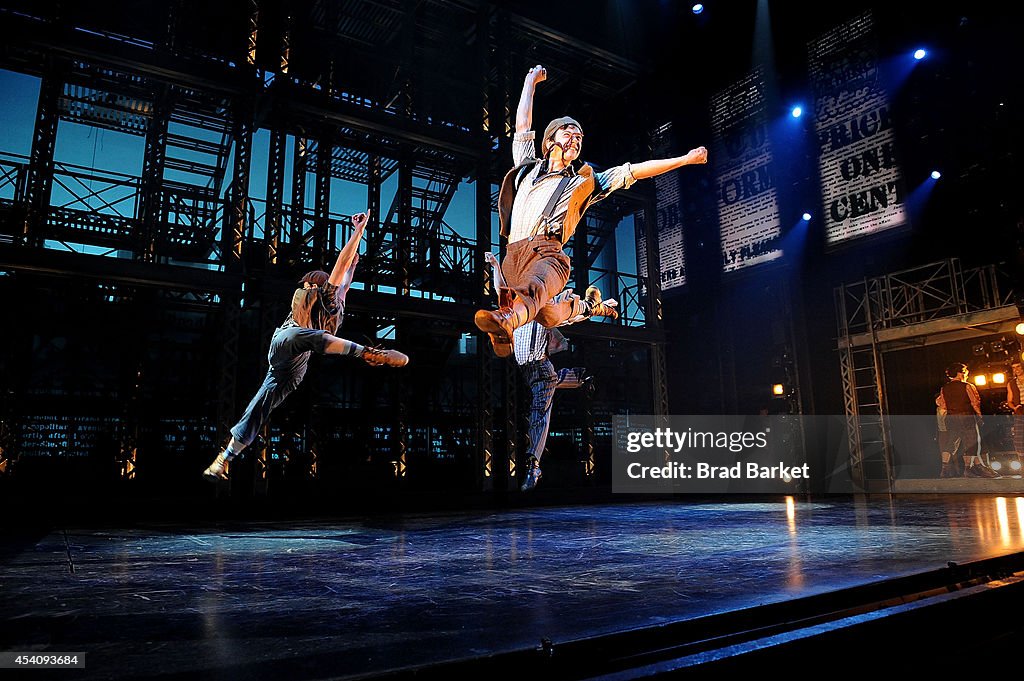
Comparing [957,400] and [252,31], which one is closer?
[252,31]

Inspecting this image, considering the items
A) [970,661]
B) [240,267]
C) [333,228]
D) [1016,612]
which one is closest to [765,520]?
[1016,612]

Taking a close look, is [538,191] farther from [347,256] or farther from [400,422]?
[400,422]

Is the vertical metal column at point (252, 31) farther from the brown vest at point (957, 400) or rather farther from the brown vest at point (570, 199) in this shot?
the brown vest at point (957, 400)

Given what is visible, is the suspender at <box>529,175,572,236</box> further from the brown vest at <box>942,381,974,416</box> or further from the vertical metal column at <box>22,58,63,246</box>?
the brown vest at <box>942,381,974,416</box>

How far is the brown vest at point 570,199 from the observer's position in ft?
13.0

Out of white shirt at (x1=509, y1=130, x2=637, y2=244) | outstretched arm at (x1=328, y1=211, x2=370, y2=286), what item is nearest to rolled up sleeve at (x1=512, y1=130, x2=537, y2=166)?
white shirt at (x1=509, y1=130, x2=637, y2=244)

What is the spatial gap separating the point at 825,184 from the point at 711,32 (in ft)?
15.0

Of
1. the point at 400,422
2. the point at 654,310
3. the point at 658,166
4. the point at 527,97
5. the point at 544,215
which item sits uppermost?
the point at 654,310

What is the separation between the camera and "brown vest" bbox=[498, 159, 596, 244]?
396cm

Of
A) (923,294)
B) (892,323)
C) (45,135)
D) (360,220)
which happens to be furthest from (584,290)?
(45,135)

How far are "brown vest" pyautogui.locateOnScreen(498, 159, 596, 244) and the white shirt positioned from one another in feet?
0.13

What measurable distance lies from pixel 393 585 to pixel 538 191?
2538 millimetres

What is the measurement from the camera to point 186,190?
15.2 metres

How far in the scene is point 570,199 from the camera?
12.9 feet
